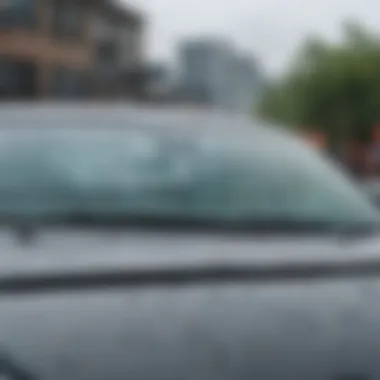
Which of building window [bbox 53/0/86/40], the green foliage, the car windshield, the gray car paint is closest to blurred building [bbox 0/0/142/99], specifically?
building window [bbox 53/0/86/40]

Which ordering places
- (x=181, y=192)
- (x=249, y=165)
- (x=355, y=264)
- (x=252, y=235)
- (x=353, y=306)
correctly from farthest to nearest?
(x=249, y=165)
(x=181, y=192)
(x=252, y=235)
(x=355, y=264)
(x=353, y=306)

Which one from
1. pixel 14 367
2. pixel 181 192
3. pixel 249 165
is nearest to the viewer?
pixel 14 367

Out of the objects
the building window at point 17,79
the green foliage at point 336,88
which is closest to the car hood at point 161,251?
the building window at point 17,79

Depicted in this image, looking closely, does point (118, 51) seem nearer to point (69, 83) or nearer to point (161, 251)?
point (69, 83)

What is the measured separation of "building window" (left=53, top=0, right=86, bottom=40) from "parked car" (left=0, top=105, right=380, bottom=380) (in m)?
32.2

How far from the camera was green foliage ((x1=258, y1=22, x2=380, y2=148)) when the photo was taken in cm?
6016

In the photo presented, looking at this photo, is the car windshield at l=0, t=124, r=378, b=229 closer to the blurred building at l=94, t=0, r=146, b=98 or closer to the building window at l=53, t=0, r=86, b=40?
the building window at l=53, t=0, r=86, b=40

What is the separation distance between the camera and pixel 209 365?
2.22 metres

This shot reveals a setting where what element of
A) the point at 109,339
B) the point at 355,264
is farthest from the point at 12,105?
the point at 109,339

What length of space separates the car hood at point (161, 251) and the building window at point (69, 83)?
34754 mm

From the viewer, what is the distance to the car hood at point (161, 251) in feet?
8.59

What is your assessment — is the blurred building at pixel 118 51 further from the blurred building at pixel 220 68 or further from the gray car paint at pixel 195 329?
the gray car paint at pixel 195 329

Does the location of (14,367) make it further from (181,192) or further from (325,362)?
(181,192)

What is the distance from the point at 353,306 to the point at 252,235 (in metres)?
0.81
